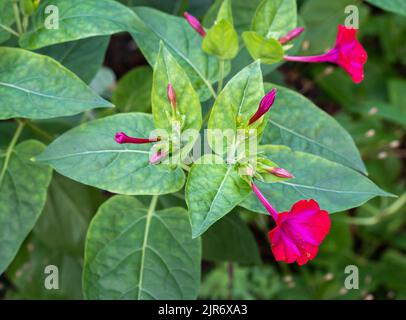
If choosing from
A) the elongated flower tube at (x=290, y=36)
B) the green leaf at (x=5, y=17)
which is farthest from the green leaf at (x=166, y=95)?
the green leaf at (x=5, y=17)

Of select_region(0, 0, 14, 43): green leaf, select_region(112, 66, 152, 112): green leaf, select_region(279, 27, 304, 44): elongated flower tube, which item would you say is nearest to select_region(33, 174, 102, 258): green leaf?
select_region(112, 66, 152, 112): green leaf

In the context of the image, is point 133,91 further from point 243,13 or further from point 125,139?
point 125,139

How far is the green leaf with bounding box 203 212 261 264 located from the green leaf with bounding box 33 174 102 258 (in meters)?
0.33

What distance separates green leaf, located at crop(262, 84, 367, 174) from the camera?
1.18m

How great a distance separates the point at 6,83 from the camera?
1.08 metres

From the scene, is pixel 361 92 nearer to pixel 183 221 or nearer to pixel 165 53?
pixel 183 221

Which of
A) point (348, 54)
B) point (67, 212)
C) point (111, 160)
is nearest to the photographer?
point (111, 160)

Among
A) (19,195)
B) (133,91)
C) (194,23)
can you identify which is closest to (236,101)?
(194,23)

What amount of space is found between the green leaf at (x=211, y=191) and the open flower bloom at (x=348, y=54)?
0.99ft

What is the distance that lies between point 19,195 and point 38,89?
0.24m

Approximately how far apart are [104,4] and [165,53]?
217mm

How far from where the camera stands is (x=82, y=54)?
1.37 meters

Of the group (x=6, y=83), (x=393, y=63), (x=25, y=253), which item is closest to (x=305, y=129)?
(x=6, y=83)

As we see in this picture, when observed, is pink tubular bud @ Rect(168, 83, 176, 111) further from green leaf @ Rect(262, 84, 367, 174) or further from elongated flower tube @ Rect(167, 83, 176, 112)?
green leaf @ Rect(262, 84, 367, 174)
